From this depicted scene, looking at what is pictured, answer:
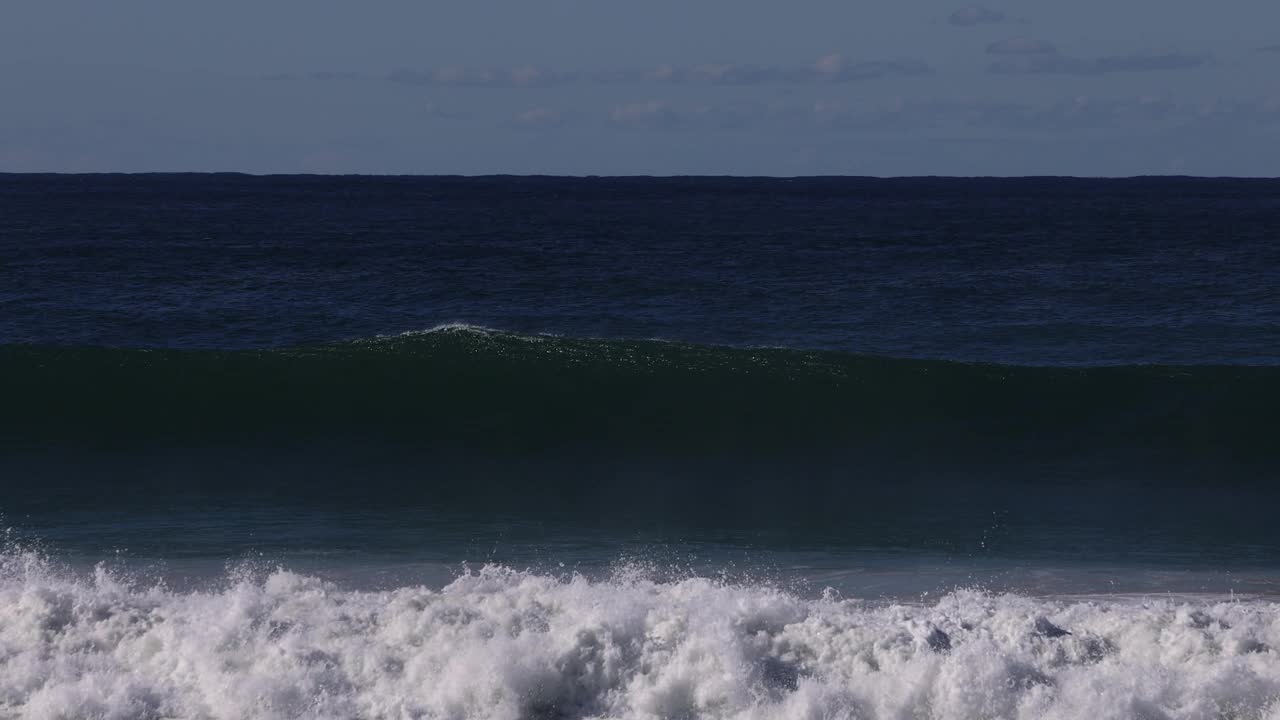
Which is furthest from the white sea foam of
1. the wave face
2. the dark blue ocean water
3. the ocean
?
the wave face

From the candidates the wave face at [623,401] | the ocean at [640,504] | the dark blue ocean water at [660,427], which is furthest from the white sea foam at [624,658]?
the wave face at [623,401]

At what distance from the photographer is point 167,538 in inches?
406

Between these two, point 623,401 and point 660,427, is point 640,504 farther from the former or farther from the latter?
point 623,401

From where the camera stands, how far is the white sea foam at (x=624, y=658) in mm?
7211

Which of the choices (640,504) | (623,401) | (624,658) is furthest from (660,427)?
(624,658)

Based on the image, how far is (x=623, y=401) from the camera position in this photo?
15.2 meters

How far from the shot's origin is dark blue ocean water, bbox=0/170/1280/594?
407 inches

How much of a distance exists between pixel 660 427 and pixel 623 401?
0.97 meters

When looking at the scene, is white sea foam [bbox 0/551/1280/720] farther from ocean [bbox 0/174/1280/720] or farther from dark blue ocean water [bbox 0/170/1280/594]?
dark blue ocean water [bbox 0/170/1280/594]

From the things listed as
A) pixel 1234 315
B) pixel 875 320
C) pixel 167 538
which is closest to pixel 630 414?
pixel 167 538

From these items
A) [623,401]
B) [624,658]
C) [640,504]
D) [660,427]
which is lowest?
[624,658]

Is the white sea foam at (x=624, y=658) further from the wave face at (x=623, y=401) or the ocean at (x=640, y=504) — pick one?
the wave face at (x=623, y=401)

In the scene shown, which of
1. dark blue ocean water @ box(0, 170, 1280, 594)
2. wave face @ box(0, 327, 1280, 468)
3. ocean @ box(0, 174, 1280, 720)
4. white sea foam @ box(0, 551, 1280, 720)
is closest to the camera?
white sea foam @ box(0, 551, 1280, 720)

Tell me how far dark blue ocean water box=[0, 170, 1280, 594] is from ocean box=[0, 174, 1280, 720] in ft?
0.19
